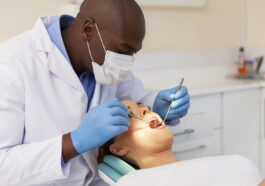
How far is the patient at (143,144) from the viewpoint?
4.25ft

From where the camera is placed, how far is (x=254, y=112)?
234 cm

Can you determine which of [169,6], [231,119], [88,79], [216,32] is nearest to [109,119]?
[88,79]

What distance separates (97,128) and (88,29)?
40cm

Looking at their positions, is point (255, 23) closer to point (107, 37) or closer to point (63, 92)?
point (107, 37)

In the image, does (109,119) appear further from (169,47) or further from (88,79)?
(169,47)

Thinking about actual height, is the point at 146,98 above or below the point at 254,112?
above

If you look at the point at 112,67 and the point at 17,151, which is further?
the point at 112,67

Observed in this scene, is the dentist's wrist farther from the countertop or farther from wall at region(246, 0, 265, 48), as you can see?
wall at region(246, 0, 265, 48)

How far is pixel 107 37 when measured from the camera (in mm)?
1235

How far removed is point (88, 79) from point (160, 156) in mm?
468

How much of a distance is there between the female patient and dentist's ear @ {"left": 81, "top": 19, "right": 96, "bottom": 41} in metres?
0.33

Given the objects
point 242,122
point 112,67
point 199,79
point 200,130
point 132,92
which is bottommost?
point 242,122

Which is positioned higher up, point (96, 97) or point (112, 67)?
point (112, 67)

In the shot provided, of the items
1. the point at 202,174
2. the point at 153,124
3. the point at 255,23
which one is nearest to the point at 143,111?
the point at 153,124
